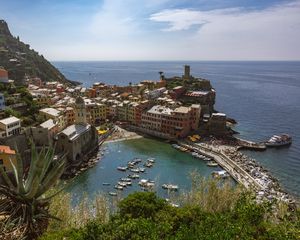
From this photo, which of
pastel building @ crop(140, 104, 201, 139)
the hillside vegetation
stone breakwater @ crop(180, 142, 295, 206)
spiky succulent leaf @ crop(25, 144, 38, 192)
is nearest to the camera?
spiky succulent leaf @ crop(25, 144, 38, 192)

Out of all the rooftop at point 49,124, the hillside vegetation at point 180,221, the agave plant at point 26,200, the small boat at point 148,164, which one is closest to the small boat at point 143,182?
the small boat at point 148,164

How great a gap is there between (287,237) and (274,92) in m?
114

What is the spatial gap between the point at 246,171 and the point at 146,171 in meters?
14.2

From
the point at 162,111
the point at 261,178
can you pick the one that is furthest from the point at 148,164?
the point at 162,111

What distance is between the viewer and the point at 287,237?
13.7m

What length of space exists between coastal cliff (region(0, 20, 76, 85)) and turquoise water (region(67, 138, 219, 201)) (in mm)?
60687

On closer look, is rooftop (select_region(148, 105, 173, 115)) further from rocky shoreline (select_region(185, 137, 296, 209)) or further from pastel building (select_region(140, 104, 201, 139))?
rocky shoreline (select_region(185, 137, 296, 209))

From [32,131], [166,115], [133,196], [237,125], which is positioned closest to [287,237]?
[133,196]

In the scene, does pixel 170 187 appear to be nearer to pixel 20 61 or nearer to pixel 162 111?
pixel 162 111

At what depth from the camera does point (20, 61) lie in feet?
357

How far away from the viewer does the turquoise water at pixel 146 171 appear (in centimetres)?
3675

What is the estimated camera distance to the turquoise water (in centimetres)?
3675

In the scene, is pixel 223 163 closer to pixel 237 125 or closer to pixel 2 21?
pixel 237 125

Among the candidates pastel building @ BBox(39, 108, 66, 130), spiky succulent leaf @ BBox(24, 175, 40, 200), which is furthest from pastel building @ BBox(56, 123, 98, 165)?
spiky succulent leaf @ BBox(24, 175, 40, 200)
